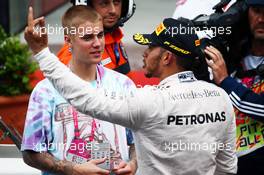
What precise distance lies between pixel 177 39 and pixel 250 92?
676 mm

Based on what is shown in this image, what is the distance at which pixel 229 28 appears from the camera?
15.3 feet

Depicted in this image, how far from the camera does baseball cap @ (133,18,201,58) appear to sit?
13.1ft

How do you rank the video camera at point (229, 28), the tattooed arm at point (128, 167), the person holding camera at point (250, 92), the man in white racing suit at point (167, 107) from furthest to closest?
the video camera at point (229, 28) < the person holding camera at point (250, 92) < the tattooed arm at point (128, 167) < the man in white racing suit at point (167, 107)

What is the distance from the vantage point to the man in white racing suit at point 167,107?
147 inches

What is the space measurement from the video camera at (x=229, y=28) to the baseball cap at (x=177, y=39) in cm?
49

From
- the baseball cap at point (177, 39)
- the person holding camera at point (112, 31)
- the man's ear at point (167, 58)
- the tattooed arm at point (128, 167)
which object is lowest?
the tattooed arm at point (128, 167)

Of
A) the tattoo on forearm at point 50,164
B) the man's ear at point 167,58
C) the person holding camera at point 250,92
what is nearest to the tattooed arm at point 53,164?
the tattoo on forearm at point 50,164

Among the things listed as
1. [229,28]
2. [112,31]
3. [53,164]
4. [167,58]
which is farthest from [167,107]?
[112,31]

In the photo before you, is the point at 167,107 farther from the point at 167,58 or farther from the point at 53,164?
the point at 53,164

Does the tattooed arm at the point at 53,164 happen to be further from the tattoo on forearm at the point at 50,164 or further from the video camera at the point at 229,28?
the video camera at the point at 229,28

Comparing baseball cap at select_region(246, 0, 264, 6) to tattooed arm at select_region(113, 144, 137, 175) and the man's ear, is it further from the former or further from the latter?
tattooed arm at select_region(113, 144, 137, 175)

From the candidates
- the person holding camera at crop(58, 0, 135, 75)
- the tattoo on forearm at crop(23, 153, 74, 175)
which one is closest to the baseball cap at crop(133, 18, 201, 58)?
the tattoo on forearm at crop(23, 153, 74, 175)

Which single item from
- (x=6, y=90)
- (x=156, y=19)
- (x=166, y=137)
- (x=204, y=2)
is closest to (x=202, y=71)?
(x=166, y=137)

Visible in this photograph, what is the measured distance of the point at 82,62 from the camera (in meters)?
4.35
